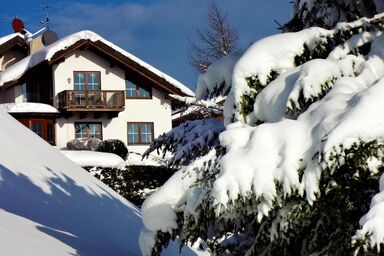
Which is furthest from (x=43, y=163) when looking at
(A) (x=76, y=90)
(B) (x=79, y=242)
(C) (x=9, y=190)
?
(A) (x=76, y=90)

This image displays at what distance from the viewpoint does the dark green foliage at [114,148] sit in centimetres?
2916

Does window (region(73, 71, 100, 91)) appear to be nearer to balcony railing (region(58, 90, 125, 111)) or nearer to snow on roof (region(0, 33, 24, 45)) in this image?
balcony railing (region(58, 90, 125, 111))

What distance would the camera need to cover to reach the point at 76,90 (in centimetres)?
3341

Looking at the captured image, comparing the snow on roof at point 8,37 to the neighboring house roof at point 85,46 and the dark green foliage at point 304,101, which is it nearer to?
the neighboring house roof at point 85,46

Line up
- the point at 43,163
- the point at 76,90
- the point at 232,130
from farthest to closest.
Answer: the point at 76,90 < the point at 43,163 < the point at 232,130

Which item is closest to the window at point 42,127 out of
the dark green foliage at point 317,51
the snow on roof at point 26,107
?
the snow on roof at point 26,107

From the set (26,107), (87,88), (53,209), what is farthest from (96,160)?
(53,209)

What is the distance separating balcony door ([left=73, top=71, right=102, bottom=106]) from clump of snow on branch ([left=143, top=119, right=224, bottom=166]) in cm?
2641

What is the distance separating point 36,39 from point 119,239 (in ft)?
105

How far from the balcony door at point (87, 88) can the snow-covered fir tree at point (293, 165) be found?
28.9 meters

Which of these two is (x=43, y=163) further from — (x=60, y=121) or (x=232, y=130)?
(x=60, y=121)

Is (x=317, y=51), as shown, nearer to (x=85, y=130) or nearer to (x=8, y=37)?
(x=85, y=130)

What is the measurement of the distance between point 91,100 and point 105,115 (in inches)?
61.0

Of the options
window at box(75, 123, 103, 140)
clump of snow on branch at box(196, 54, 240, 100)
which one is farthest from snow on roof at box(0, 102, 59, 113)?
clump of snow on branch at box(196, 54, 240, 100)
